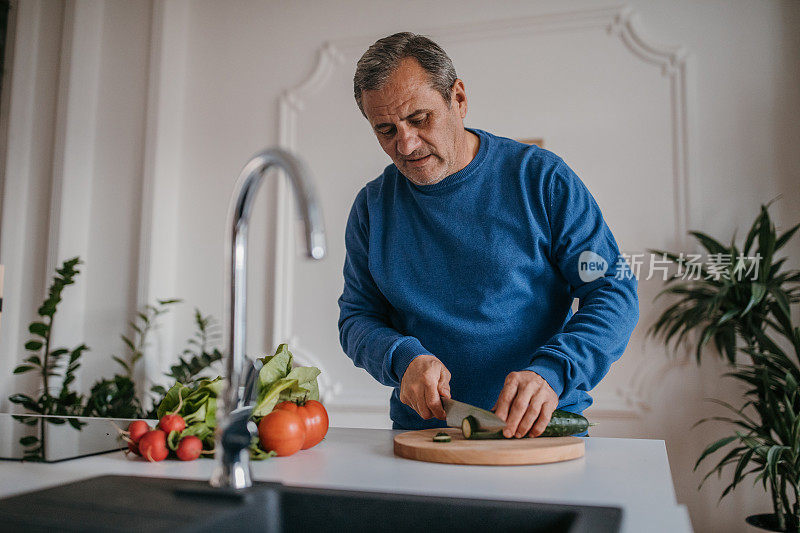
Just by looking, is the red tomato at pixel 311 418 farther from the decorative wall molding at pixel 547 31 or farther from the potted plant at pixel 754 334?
the decorative wall molding at pixel 547 31

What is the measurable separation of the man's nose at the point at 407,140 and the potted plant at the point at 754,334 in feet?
6.22

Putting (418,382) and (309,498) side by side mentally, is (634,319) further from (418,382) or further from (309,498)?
(309,498)

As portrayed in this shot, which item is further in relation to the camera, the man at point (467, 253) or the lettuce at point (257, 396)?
the man at point (467, 253)

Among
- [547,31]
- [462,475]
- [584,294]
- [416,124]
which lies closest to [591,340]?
[584,294]

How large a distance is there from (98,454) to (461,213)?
0.93m

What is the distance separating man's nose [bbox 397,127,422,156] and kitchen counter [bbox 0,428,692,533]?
68 cm

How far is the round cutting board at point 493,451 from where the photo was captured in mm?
1076

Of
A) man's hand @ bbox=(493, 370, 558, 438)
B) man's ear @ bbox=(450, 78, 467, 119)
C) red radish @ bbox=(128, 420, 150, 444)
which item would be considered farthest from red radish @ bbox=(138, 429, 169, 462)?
man's ear @ bbox=(450, 78, 467, 119)

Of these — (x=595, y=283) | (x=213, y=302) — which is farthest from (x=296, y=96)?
(x=595, y=283)

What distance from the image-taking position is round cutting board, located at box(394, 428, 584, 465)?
1076 millimetres

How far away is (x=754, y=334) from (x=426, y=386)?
2274 mm

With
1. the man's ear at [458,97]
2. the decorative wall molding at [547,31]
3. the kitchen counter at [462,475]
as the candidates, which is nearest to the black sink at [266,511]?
the kitchen counter at [462,475]

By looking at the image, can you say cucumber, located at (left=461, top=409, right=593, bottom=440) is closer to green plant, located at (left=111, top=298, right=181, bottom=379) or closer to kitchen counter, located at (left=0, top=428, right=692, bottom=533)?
kitchen counter, located at (left=0, top=428, right=692, bottom=533)

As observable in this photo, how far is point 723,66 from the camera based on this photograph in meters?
3.38
